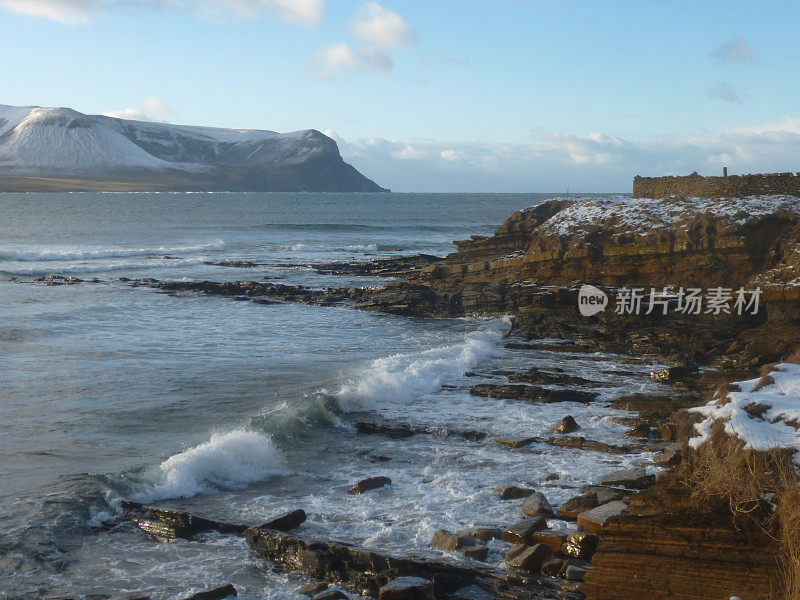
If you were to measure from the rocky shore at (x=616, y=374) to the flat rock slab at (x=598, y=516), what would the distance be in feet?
0.08

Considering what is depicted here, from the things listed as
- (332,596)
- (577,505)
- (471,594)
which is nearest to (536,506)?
(577,505)

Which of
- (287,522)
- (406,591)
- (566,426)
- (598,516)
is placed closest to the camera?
(406,591)

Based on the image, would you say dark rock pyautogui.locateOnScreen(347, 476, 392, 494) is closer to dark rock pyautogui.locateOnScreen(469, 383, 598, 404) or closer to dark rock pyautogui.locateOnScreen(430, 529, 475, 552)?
dark rock pyautogui.locateOnScreen(430, 529, 475, 552)

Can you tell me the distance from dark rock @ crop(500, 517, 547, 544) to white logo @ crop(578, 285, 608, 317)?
54.5 ft

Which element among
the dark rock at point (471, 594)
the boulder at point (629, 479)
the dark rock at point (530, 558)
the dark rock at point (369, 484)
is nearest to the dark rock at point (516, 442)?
the boulder at point (629, 479)

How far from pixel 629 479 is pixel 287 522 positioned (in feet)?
15.6

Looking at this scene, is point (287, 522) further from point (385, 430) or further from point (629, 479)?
point (385, 430)

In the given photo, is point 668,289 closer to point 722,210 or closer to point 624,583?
point 722,210

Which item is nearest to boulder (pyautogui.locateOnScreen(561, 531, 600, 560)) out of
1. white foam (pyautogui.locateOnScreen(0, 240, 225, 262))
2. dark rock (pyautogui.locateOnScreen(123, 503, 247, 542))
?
dark rock (pyautogui.locateOnScreen(123, 503, 247, 542))

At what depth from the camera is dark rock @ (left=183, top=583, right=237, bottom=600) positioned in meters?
7.85

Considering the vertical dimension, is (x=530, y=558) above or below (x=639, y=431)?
below

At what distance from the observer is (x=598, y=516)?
29.8 feet

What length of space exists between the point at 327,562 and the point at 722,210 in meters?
23.2

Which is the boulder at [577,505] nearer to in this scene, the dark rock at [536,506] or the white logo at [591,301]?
the dark rock at [536,506]
